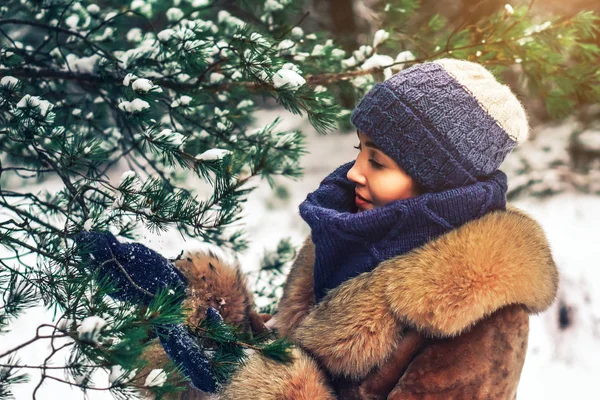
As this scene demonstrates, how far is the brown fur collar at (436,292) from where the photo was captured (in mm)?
1268

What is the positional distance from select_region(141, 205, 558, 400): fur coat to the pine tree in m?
0.20

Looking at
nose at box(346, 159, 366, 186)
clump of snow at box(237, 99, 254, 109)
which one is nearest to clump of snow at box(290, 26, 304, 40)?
clump of snow at box(237, 99, 254, 109)

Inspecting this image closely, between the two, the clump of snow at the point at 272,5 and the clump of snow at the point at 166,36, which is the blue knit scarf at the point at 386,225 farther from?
the clump of snow at the point at 272,5

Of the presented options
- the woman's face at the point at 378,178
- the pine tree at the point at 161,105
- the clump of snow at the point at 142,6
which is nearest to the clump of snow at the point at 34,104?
the pine tree at the point at 161,105

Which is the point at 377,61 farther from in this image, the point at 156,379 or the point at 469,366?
the point at 156,379

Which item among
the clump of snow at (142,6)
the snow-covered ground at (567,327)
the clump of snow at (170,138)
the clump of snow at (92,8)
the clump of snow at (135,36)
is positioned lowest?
the snow-covered ground at (567,327)

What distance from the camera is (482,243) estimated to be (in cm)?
132

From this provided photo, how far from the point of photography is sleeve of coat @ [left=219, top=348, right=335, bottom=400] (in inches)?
51.4

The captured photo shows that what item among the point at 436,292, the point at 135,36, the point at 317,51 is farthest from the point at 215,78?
the point at 436,292

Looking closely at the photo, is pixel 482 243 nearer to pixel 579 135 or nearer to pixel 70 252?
pixel 70 252

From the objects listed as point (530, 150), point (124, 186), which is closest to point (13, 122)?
point (124, 186)

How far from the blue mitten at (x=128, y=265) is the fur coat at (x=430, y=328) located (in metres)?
0.34

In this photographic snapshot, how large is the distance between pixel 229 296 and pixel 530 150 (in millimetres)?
2686

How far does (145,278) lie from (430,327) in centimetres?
76
